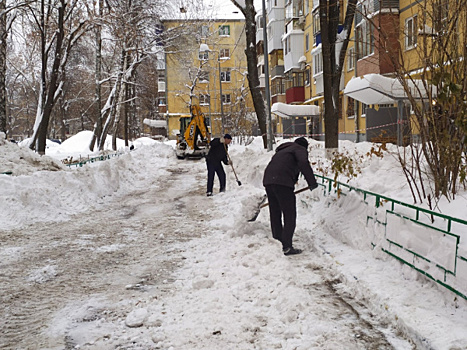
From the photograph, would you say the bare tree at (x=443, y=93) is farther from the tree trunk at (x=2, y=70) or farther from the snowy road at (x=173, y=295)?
the tree trunk at (x=2, y=70)

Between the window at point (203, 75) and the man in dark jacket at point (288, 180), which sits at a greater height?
the window at point (203, 75)

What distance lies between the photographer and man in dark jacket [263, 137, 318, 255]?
561cm

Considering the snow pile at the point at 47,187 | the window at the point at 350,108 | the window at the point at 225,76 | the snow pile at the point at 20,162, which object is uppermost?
the window at the point at 225,76

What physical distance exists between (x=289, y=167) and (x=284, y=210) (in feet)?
1.86

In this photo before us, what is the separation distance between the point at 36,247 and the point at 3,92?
28.6 ft

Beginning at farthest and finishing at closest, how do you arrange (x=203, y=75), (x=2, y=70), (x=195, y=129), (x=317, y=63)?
(x=203, y=75) → (x=317, y=63) → (x=195, y=129) → (x=2, y=70)

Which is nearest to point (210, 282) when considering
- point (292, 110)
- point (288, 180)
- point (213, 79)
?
point (288, 180)

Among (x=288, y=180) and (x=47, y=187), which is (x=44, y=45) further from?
(x=288, y=180)

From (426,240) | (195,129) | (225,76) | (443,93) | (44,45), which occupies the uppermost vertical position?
(225,76)

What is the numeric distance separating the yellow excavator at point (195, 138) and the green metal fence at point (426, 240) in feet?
56.3

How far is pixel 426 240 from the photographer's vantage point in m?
4.04

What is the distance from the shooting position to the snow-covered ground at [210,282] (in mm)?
3438

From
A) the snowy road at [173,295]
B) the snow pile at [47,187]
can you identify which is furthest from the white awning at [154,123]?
the snowy road at [173,295]

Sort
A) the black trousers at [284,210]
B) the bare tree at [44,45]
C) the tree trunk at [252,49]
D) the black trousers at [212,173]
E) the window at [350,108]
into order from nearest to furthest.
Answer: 1. the black trousers at [284,210]
2. the black trousers at [212,173]
3. the bare tree at [44,45]
4. the tree trunk at [252,49]
5. the window at [350,108]
